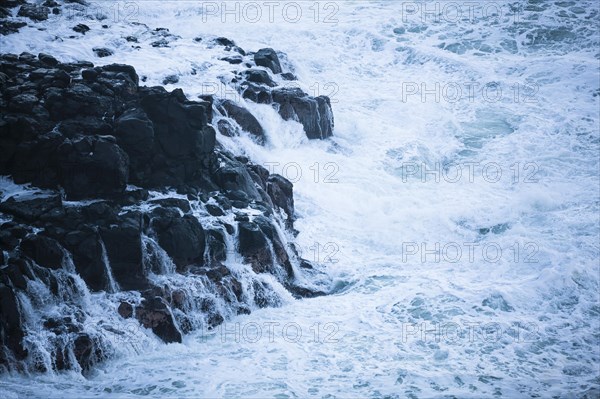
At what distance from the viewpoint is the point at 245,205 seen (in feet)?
43.4

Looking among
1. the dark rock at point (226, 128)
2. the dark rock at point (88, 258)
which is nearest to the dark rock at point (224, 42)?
the dark rock at point (226, 128)

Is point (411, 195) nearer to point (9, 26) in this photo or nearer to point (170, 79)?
point (170, 79)

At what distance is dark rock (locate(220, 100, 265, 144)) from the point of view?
16.6 m

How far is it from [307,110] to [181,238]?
8295 mm

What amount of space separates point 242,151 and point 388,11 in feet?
52.6

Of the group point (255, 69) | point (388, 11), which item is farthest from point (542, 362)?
point (388, 11)

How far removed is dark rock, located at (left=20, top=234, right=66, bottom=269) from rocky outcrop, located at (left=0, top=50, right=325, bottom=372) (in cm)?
2

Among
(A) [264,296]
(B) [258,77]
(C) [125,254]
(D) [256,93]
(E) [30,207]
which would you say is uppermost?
(B) [258,77]

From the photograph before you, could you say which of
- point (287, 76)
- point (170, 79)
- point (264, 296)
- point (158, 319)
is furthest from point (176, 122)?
point (287, 76)

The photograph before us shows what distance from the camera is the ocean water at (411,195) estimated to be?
971cm

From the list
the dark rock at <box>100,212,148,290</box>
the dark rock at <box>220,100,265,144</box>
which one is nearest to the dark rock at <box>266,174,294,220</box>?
the dark rock at <box>220,100,265,144</box>

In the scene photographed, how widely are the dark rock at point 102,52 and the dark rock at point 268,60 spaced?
4.53 meters

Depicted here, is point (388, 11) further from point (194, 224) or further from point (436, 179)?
point (194, 224)

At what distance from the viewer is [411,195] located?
1712cm
